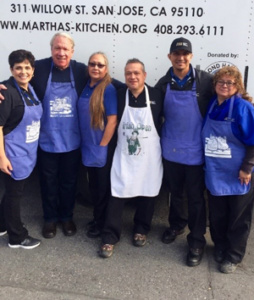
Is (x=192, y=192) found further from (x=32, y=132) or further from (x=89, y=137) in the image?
(x=32, y=132)

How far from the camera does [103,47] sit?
3.01 metres

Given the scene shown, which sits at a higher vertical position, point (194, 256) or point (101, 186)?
point (101, 186)

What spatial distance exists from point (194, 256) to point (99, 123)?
1.26m

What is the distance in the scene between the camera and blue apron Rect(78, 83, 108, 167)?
2783 mm

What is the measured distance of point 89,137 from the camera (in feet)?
9.29

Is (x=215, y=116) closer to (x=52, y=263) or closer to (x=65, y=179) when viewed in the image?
(x=65, y=179)

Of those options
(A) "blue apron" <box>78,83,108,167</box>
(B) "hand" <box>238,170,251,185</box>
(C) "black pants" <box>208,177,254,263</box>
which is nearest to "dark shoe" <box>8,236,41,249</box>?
(A) "blue apron" <box>78,83,108,167</box>

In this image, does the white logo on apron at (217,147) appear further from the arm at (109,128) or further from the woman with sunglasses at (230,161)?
the arm at (109,128)

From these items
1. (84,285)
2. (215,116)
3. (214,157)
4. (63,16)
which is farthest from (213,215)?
(63,16)

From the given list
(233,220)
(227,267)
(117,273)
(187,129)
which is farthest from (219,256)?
(187,129)

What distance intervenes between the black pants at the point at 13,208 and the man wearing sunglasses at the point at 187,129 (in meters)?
1.16

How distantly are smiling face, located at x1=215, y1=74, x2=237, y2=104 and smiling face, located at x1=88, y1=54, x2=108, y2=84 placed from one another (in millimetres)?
847

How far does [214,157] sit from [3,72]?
200cm

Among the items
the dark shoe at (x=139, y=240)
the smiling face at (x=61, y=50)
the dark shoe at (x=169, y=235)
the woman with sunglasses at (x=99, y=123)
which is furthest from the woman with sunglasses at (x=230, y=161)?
the smiling face at (x=61, y=50)
